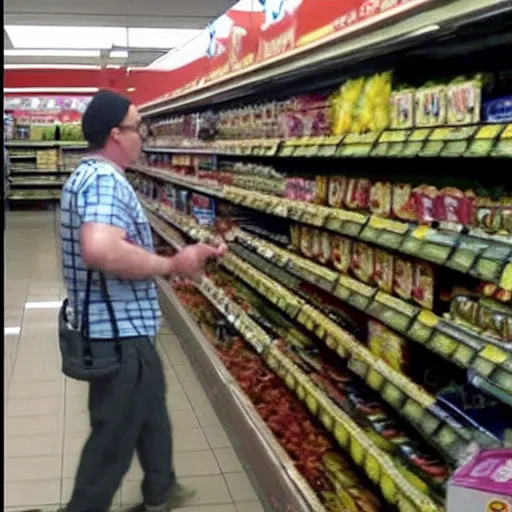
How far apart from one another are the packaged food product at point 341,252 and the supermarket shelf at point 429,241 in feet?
0.40

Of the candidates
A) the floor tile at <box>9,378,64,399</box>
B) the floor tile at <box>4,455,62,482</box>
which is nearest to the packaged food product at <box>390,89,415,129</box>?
the floor tile at <box>4,455,62,482</box>

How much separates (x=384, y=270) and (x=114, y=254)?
86 cm

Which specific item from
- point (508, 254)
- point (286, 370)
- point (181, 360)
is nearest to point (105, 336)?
point (286, 370)

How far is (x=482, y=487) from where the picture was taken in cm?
145

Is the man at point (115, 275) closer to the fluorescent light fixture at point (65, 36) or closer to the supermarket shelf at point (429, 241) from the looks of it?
the supermarket shelf at point (429, 241)

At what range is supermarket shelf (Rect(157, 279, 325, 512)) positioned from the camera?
280 centimetres

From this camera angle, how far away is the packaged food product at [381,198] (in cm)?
249

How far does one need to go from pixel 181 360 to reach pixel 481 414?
363 cm

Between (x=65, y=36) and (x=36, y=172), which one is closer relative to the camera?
(x=65, y=36)

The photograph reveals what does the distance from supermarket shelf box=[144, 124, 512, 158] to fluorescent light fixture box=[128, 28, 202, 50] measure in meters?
8.50

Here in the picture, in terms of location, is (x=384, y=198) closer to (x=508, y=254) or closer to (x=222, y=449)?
(x=508, y=254)

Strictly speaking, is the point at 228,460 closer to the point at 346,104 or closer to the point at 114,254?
the point at 114,254

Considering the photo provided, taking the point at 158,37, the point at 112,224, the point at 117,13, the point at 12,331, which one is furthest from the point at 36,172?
the point at 112,224

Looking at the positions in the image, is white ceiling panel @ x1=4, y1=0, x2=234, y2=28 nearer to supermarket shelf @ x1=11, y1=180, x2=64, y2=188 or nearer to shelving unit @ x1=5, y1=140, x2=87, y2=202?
shelving unit @ x1=5, y1=140, x2=87, y2=202
